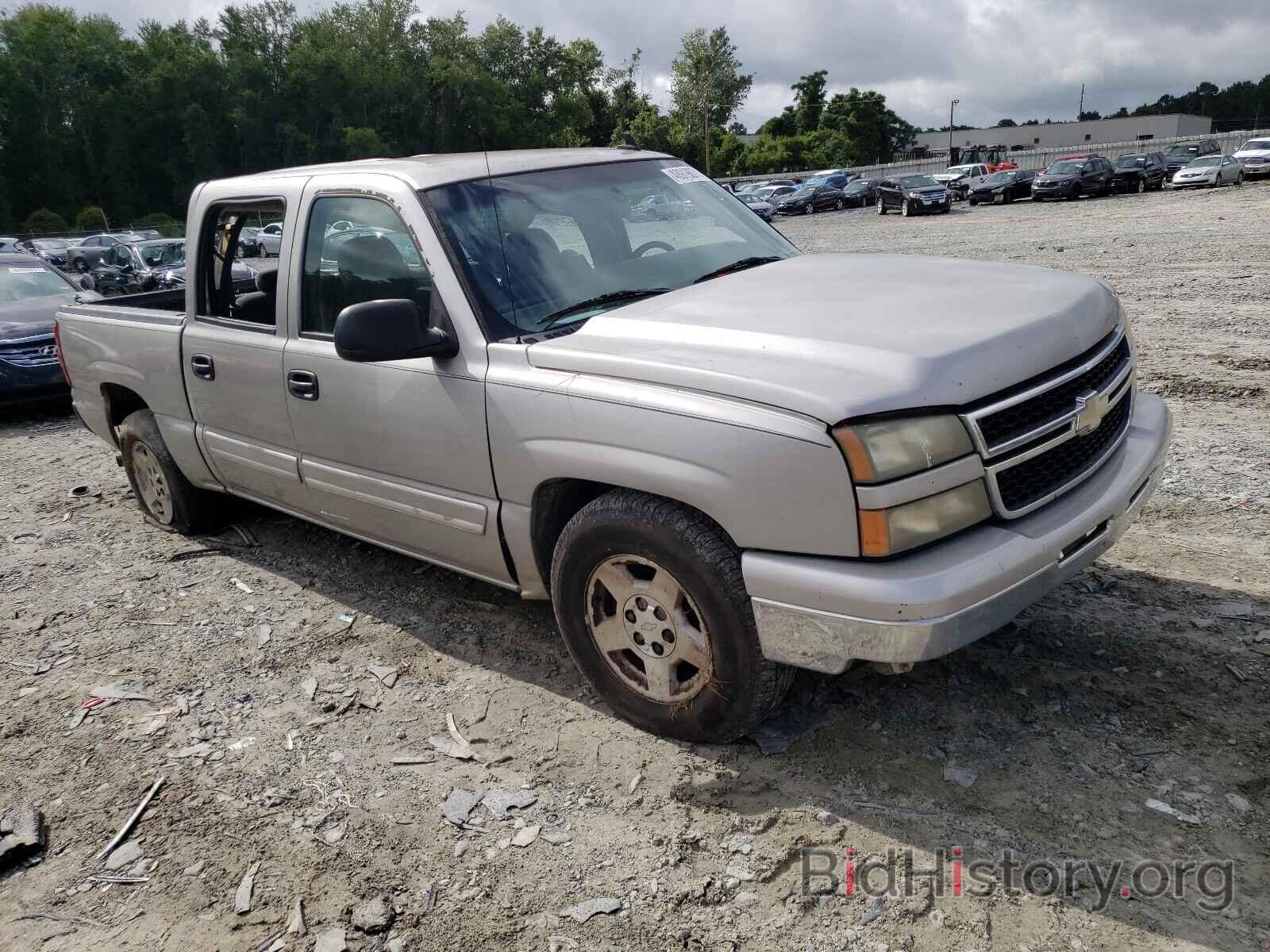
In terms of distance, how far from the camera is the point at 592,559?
311 cm

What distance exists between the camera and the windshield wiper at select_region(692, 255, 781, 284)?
3.74 meters

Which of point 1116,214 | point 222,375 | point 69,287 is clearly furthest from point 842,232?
point 222,375

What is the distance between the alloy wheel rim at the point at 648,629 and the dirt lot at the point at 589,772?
251mm

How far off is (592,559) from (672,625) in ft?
1.12

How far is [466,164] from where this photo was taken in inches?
149

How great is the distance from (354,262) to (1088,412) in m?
2.74

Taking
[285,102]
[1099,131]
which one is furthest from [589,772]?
[1099,131]

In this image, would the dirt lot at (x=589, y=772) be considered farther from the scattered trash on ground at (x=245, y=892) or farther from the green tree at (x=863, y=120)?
the green tree at (x=863, y=120)

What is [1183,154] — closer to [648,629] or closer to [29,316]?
[29,316]

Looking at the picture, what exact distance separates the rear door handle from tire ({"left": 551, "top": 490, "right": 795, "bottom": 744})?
2269mm

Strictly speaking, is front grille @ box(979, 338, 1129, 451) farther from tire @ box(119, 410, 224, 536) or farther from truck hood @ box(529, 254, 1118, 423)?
tire @ box(119, 410, 224, 536)

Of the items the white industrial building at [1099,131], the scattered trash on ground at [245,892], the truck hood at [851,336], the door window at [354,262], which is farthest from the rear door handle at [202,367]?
the white industrial building at [1099,131]

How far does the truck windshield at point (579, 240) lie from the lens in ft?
11.1

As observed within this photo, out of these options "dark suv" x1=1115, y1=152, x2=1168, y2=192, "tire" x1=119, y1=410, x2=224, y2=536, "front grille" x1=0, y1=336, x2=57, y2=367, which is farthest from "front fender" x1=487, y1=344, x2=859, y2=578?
"dark suv" x1=1115, y1=152, x2=1168, y2=192
